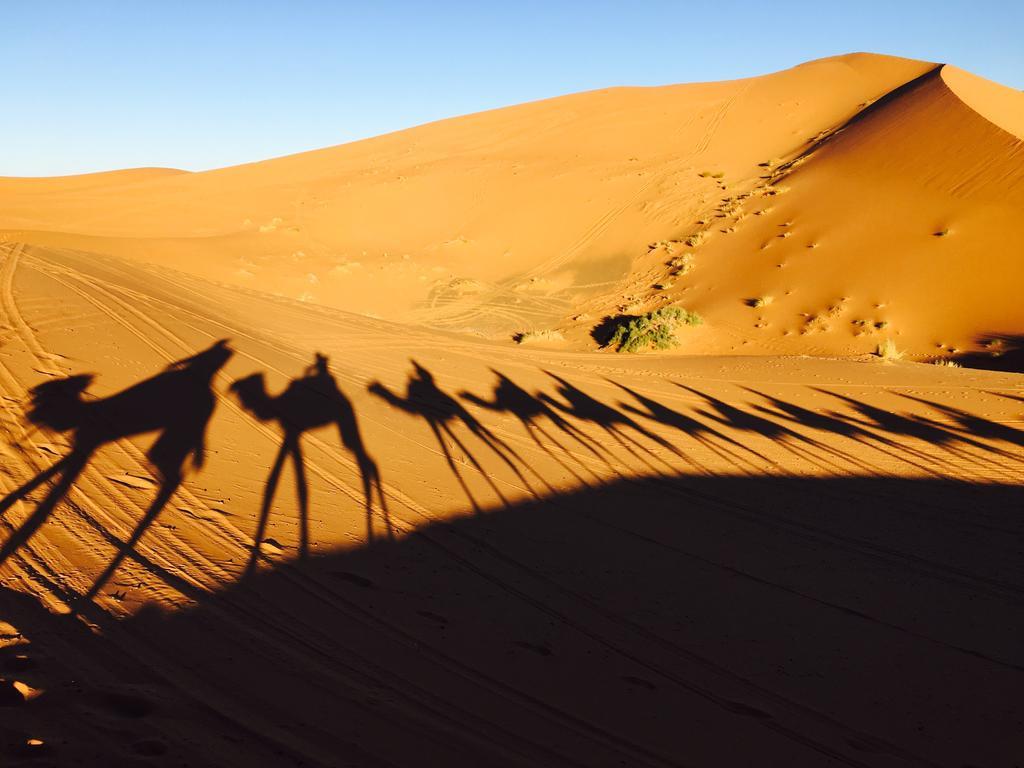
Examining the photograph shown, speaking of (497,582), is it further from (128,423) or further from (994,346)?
(994,346)

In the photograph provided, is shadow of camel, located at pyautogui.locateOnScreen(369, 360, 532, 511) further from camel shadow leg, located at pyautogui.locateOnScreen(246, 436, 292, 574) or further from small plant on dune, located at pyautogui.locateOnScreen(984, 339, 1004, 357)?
small plant on dune, located at pyautogui.locateOnScreen(984, 339, 1004, 357)

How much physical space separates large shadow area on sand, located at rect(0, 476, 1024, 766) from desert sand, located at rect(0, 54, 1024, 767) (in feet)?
0.07

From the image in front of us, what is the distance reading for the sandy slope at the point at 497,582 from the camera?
323 centimetres

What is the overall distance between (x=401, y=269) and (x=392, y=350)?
14424 mm

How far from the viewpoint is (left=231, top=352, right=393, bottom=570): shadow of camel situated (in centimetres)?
575

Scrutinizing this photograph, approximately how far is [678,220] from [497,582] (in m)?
23.8

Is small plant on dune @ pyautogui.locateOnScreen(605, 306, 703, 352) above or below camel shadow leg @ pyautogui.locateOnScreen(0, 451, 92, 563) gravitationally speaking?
above

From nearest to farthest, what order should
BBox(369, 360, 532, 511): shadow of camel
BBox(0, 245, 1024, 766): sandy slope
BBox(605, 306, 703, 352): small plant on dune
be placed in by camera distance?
BBox(0, 245, 1024, 766): sandy slope < BBox(369, 360, 532, 511): shadow of camel < BBox(605, 306, 703, 352): small plant on dune

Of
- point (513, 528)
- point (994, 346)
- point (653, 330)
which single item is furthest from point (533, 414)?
point (994, 346)

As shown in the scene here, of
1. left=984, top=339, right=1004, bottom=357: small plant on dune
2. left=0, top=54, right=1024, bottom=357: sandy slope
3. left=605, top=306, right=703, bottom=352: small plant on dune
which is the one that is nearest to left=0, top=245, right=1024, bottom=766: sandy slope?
left=984, top=339, right=1004, bottom=357: small plant on dune

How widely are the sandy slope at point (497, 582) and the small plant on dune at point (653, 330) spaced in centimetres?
741

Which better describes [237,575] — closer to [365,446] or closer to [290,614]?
[290,614]

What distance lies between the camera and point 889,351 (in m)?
15.6

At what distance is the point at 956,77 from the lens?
101 feet
